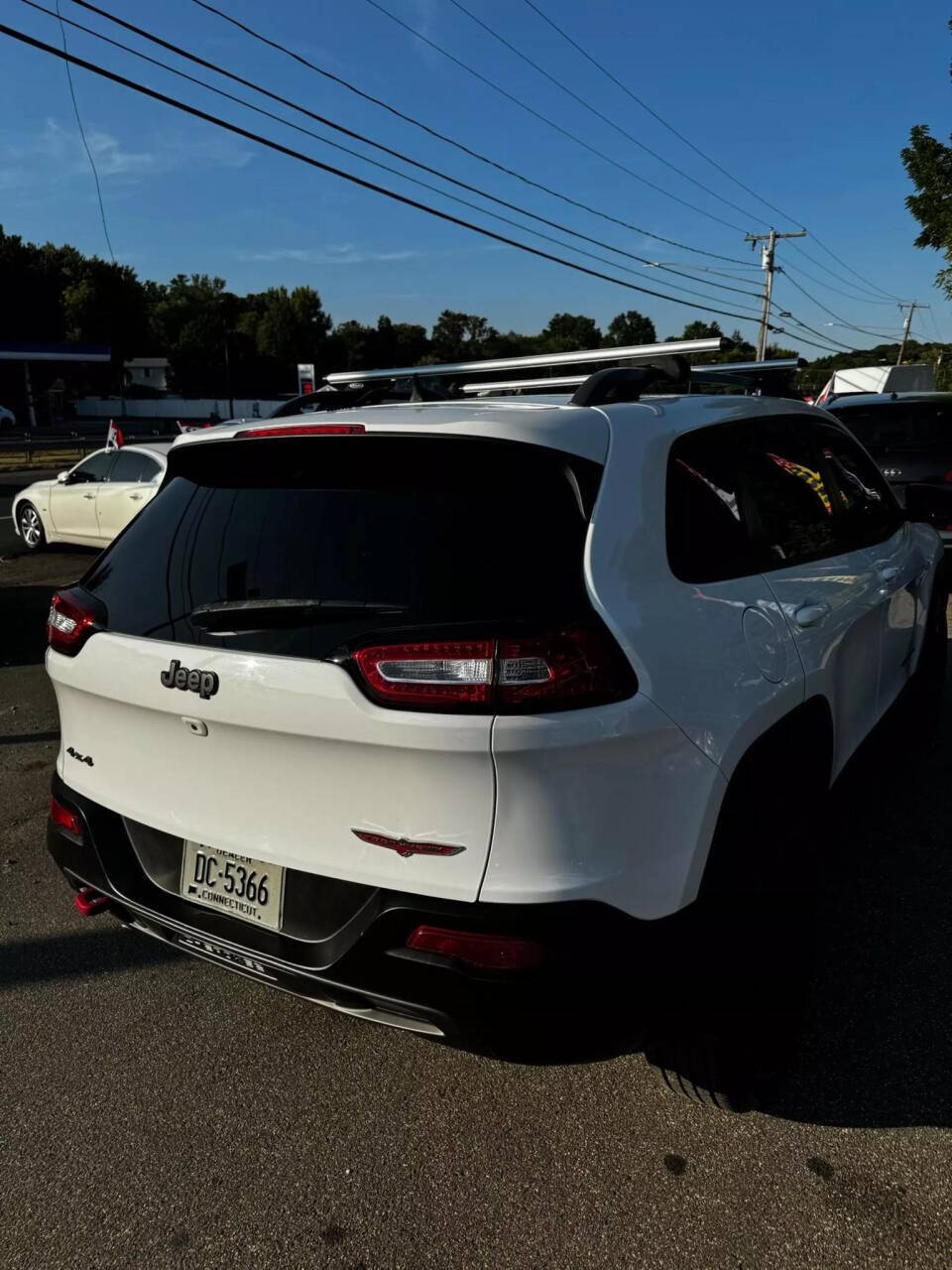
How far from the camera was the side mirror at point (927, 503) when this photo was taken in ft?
14.0

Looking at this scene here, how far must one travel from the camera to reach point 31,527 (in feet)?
40.1

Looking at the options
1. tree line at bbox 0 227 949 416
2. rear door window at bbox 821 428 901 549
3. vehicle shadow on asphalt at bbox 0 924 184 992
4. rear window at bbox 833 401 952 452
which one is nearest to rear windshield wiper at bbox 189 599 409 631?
vehicle shadow on asphalt at bbox 0 924 184 992

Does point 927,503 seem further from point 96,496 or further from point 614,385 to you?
point 96,496

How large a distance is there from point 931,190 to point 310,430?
16.4 m

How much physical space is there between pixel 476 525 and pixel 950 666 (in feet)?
18.5

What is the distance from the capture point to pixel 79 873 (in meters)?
2.48

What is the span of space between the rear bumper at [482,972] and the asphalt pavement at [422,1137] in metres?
0.07

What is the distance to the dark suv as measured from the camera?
836 cm

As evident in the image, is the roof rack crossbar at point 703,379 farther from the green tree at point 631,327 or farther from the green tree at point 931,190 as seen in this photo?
the green tree at point 631,327

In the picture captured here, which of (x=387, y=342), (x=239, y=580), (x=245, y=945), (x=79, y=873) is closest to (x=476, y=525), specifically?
(x=239, y=580)

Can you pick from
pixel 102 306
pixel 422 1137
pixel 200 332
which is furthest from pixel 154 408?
pixel 422 1137

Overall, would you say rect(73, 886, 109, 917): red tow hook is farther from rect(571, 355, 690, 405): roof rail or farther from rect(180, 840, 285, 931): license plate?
rect(571, 355, 690, 405): roof rail

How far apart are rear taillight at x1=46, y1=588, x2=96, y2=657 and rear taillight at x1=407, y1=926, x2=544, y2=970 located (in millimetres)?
1234

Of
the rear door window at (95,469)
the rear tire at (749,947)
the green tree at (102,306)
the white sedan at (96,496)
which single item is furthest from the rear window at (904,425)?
the green tree at (102,306)
